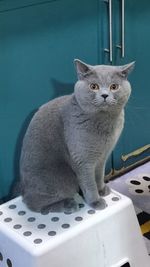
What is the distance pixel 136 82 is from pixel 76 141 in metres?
0.64

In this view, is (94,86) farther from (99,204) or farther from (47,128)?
(99,204)

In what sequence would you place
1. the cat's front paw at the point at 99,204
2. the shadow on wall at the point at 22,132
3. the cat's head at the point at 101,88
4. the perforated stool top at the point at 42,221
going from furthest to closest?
the shadow on wall at the point at 22,132 → the cat's front paw at the point at 99,204 → the perforated stool top at the point at 42,221 → the cat's head at the point at 101,88

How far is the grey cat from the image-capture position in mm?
1175

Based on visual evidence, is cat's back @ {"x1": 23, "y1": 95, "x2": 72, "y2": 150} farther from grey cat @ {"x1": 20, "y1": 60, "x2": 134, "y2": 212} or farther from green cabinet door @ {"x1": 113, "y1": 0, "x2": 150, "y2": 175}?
green cabinet door @ {"x1": 113, "y1": 0, "x2": 150, "y2": 175}

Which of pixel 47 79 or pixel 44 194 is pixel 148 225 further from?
pixel 47 79

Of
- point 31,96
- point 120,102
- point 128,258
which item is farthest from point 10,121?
point 128,258

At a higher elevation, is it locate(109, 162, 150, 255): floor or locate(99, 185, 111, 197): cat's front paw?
locate(99, 185, 111, 197): cat's front paw

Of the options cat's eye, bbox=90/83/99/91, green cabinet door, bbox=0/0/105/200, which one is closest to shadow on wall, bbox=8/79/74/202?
green cabinet door, bbox=0/0/105/200

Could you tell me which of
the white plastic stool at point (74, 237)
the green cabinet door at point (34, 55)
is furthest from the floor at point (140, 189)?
the green cabinet door at point (34, 55)

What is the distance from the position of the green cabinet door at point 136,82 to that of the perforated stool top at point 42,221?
491 mm

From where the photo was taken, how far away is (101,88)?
1.16m

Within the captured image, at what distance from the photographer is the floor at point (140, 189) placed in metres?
1.67

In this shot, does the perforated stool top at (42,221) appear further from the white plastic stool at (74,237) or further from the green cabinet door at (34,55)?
the green cabinet door at (34,55)

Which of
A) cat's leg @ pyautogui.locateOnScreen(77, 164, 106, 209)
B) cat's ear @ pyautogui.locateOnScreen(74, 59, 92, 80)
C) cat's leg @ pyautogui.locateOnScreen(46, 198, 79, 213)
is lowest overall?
cat's leg @ pyautogui.locateOnScreen(46, 198, 79, 213)
